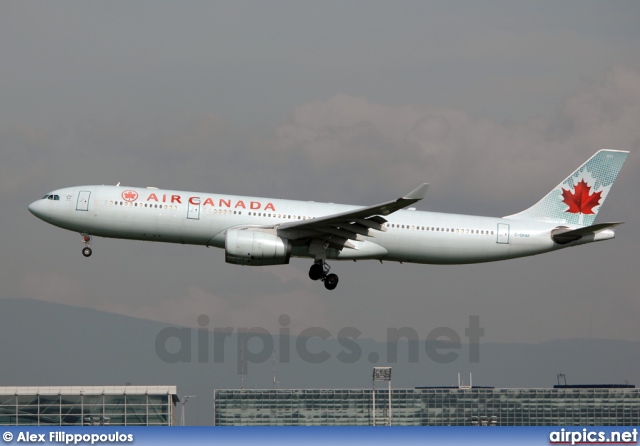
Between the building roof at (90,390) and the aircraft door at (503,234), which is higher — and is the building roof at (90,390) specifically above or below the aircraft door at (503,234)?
below

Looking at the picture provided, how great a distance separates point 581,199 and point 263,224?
18.1 m

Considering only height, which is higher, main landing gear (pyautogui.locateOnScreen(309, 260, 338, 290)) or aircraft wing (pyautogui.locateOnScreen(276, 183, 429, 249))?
aircraft wing (pyautogui.locateOnScreen(276, 183, 429, 249))

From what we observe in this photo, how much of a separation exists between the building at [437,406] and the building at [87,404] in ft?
55.6

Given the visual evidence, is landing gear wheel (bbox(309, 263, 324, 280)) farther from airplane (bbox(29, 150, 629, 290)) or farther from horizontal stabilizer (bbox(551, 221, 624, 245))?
horizontal stabilizer (bbox(551, 221, 624, 245))

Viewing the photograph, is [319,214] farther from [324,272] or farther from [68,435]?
[68,435]

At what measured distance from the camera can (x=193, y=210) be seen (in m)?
51.8

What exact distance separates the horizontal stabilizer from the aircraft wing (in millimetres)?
9106

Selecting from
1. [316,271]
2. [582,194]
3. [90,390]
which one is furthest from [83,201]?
[582,194]

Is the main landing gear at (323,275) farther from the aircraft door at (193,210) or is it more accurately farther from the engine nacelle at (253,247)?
the aircraft door at (193,210)

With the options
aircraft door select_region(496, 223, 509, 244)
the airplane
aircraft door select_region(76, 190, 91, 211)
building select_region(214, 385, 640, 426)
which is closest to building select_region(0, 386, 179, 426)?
building select_region(214, 385, 640, 426)

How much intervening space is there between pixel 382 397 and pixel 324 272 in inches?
1745

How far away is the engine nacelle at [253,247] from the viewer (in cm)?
→ 5062

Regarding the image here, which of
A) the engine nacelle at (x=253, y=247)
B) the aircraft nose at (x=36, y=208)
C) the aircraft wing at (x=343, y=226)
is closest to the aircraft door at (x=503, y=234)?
the aircraft wing at (x=343, y=226)

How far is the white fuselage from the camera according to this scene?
170ft
